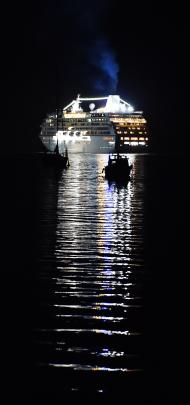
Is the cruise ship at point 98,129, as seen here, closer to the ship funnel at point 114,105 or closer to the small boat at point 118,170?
the ship funnel at point 114,105

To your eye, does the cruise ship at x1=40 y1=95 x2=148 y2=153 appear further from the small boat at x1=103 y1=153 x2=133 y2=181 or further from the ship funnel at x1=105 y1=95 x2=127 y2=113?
the small boat at x1=103 y1=153 x2=133 y2=181

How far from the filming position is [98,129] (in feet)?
402

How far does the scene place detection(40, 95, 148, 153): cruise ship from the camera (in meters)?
122

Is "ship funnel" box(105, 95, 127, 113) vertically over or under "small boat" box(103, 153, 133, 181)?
over

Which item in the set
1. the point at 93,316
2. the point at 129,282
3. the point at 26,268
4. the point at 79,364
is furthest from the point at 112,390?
the point at 26,268

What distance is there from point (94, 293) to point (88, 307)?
40.9 inches

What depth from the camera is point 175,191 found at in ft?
126

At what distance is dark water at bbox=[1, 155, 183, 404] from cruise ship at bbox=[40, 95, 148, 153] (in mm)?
100050

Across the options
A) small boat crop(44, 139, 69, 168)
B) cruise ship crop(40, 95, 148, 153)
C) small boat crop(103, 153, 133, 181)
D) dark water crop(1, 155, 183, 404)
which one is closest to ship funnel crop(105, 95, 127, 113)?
cruise ship crop(40, 95, 148, 153)

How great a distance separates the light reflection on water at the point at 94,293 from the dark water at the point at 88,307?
0.01m

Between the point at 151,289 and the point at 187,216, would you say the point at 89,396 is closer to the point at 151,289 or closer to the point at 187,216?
the point at 151,289

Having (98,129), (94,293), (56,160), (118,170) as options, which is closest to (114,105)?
(98,129)

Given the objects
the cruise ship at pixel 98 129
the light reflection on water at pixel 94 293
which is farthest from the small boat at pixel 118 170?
the cruise ship at pixel 98 129

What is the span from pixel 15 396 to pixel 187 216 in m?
18.2
